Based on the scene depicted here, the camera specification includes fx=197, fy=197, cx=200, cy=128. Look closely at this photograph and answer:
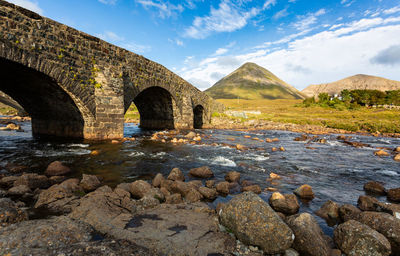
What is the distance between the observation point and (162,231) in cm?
322

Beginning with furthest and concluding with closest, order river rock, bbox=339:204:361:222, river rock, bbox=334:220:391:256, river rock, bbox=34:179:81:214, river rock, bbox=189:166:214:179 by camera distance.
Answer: river rock, bbox=189:166:214:179 < river rock, bbox=339:204:361:222 < river rock, bbox=34:179:81:214 < river rock, bbox=334:220:391:256

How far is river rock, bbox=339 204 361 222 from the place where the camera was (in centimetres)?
401

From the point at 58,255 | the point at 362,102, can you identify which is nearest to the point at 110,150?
the point at 58,255

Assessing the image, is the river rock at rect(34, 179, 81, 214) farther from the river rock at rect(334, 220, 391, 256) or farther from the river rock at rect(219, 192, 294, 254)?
the river rock at rect(334, 220, 391, 256)

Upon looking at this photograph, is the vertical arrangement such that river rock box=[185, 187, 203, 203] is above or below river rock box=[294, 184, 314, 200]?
above

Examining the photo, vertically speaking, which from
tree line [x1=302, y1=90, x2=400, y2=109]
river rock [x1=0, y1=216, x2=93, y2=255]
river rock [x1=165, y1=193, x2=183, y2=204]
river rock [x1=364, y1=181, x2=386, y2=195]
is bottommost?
river rock [x1=364, y1=181, x2=386, y2=195]

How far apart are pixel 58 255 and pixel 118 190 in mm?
2491

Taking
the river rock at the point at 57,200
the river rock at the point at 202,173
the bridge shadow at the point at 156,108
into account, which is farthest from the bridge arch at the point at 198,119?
the river rock at the point at 57,200

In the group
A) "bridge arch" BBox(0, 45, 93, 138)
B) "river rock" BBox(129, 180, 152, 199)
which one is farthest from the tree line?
"river rock" BBox(129, 180, 152, 199)

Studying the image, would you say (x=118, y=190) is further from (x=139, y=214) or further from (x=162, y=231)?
(x=162, y=231)

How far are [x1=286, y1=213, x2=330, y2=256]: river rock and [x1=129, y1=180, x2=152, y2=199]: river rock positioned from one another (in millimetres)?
3249

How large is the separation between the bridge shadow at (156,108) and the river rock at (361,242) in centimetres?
1725

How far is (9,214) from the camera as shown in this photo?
3012 millimetres

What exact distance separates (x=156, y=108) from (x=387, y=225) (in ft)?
68.3
